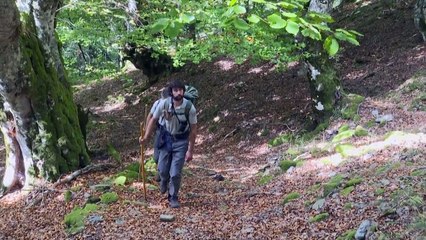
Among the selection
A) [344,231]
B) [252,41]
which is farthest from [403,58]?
[344,231]

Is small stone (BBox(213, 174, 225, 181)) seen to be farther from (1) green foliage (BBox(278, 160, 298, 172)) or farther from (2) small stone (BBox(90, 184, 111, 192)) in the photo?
(2) small stone (BBox(90, 184, 111, 192))

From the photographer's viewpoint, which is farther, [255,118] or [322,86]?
[255,118]

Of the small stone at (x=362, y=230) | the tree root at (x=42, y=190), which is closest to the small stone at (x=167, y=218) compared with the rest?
the tree root at (x=42, y=190)

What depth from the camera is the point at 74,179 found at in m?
8.17

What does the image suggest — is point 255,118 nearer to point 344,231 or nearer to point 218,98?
point 218,98

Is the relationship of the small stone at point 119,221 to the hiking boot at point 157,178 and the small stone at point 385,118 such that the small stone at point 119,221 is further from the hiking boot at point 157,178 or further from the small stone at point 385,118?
the small stone at point 385,118

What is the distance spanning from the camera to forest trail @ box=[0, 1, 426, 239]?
5.55m

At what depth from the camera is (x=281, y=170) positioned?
8930 millimetres

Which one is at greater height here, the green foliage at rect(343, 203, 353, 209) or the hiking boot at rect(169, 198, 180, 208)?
the green foliage at rect(343, 203, 353, 209)

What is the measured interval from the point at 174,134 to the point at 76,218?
1873mm

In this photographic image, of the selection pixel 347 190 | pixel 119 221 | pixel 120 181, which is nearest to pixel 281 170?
pixel 347 190

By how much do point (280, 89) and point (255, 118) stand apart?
6.38 feet

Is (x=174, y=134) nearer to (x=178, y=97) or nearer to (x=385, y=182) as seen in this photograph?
(x=178, y=97)

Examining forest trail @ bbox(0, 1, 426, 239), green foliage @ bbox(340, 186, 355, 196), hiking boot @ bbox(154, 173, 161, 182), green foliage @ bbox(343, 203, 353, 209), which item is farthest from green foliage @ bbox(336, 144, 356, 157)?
hiking boot @ bbox(154, 173, 161, 182)
